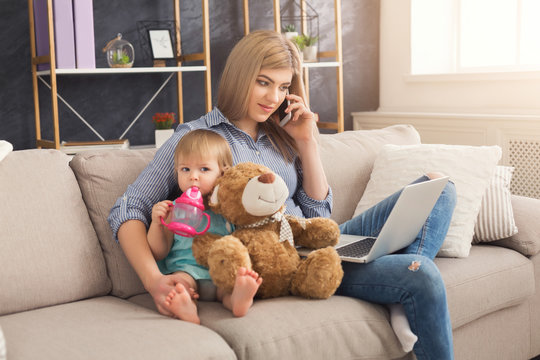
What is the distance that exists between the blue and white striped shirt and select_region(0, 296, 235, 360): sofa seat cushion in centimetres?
26

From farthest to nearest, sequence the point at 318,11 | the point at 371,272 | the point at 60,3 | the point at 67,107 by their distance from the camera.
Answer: the point at 318,11, the point at 67,107, the point at 60,3, the point at 371,272

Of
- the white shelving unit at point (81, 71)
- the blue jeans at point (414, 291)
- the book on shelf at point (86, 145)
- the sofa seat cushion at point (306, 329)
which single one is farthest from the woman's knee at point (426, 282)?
the white shelving unit at point (81, 71)

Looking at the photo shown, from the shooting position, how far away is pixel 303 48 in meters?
3.67

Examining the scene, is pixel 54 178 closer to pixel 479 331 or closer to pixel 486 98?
pixel 479 331

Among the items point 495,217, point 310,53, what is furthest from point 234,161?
point 310,53

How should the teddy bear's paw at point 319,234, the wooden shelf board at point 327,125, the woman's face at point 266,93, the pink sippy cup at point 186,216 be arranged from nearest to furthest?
the pink sippy cup at point 186,216 < the teddy bear's paw at point 319,234 < the woman's face at point 266,93 < the wooden shelf board at point 327,125

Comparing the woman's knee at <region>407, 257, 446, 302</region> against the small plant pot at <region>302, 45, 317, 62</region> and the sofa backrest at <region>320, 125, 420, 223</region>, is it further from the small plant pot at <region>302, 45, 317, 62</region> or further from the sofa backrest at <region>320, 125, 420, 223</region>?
the small plant pot at <region>302, 45, 317, 62</region>

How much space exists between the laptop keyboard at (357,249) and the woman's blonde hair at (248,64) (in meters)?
0.49

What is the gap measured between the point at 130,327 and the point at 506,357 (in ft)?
4.08

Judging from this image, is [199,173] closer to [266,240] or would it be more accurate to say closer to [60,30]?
[266,240]

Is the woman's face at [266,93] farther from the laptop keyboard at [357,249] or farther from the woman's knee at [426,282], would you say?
the woman's knee at [426,282]

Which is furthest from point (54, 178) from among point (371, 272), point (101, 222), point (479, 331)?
point (479, 331)

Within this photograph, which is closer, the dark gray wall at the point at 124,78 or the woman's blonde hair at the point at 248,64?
the woman's blonde hair at the point at 248,64

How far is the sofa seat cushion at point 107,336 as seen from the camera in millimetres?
1289
